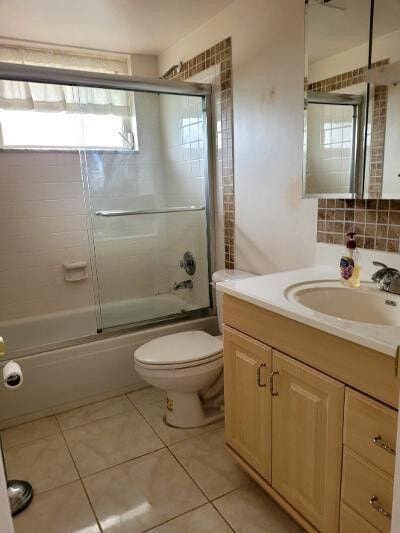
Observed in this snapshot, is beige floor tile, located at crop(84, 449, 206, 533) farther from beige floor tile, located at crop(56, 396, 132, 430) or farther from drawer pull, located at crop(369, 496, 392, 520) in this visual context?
drawer pull, located at crop(369, 496, 392, 520)

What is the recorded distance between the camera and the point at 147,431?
6.81 ft

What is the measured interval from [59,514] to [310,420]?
1083 mm

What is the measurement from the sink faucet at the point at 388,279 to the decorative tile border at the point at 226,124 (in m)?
1.11

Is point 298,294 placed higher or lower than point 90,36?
lower

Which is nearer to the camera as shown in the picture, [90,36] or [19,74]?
[19,74]

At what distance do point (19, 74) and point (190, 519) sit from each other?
2.22 m

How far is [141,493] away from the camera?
1651 mm

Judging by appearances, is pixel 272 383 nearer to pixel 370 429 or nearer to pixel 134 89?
pixel 370 429

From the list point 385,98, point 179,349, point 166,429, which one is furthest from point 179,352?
point 385,98

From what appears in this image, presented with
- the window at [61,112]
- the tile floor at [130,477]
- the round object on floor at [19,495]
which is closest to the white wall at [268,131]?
the window at [61,112]

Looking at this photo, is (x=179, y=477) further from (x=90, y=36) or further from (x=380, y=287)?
(x=90, y=36)

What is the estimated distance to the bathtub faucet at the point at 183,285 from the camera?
2.84 metres

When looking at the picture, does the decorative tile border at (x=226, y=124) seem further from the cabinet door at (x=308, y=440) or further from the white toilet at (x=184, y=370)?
the cabinet door at (x=308, y=440)

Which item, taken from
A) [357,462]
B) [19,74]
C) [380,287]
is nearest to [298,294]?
[380,287]
